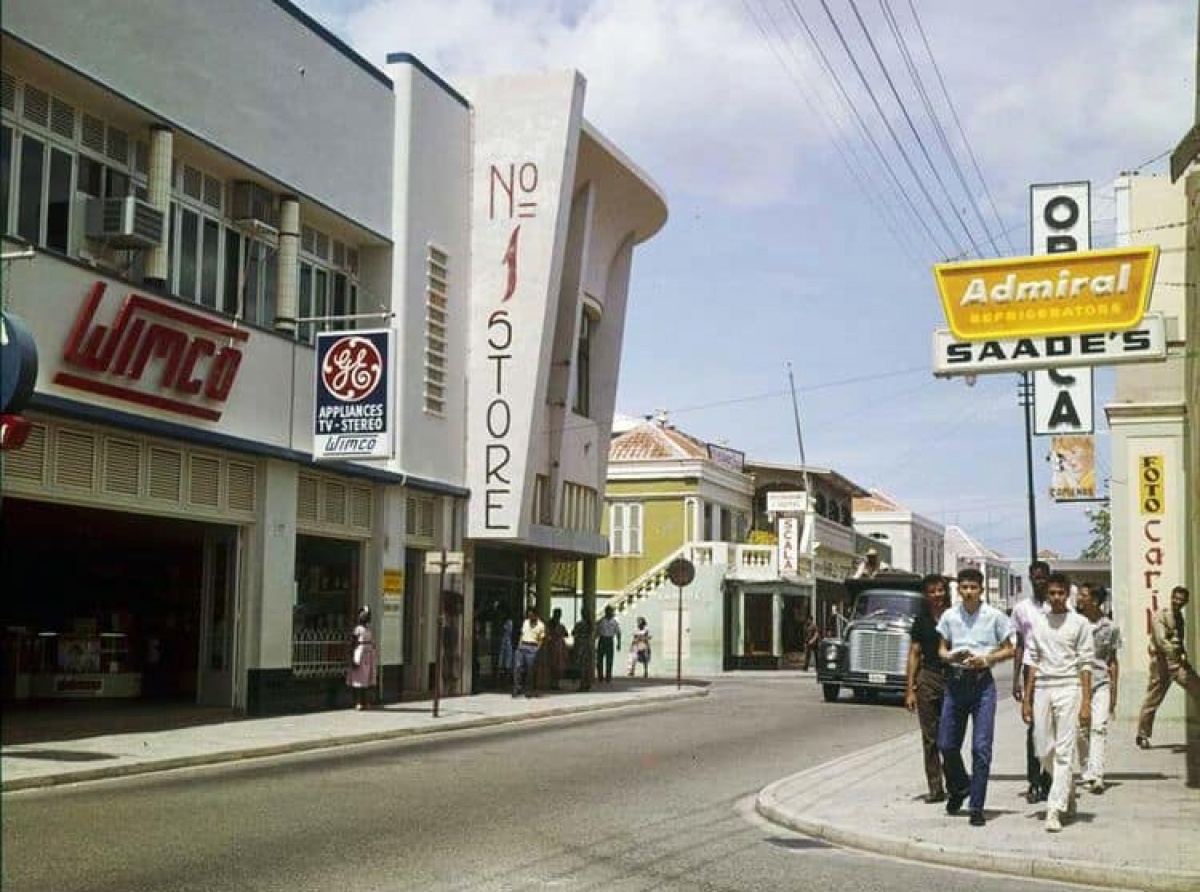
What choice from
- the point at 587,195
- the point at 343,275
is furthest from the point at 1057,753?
the point at 587,195

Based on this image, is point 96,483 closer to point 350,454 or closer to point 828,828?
point 350,454

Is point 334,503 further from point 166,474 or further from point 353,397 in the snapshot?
point 166,474

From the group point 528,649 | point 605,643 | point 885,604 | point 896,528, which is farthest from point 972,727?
point 896,528

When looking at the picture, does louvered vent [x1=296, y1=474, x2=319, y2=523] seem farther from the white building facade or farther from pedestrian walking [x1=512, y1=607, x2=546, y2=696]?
pedestrian walking [x1=512, y1=607, x2=546, y2=696]

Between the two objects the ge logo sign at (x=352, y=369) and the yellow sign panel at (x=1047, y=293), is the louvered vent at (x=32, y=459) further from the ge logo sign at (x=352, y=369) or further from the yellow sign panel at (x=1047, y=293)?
the yellow sign panel at (x=1047, y=293)

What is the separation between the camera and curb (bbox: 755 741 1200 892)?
926 centimetres

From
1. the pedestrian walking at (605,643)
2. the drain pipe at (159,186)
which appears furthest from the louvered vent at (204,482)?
the pedestrian walking at (605,643)

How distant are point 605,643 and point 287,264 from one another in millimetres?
16886

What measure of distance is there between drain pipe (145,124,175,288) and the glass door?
4.60 meters

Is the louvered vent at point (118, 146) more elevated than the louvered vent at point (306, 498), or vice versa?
the louvered vent at point (118, 146)

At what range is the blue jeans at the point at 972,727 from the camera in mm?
11469

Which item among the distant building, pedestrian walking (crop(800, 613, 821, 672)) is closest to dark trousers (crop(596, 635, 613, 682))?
pedestrian walking (crop(800, 613, 821, 672))

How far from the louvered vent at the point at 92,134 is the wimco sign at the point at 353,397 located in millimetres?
5192

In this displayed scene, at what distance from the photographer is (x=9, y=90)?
18156 millimetres
